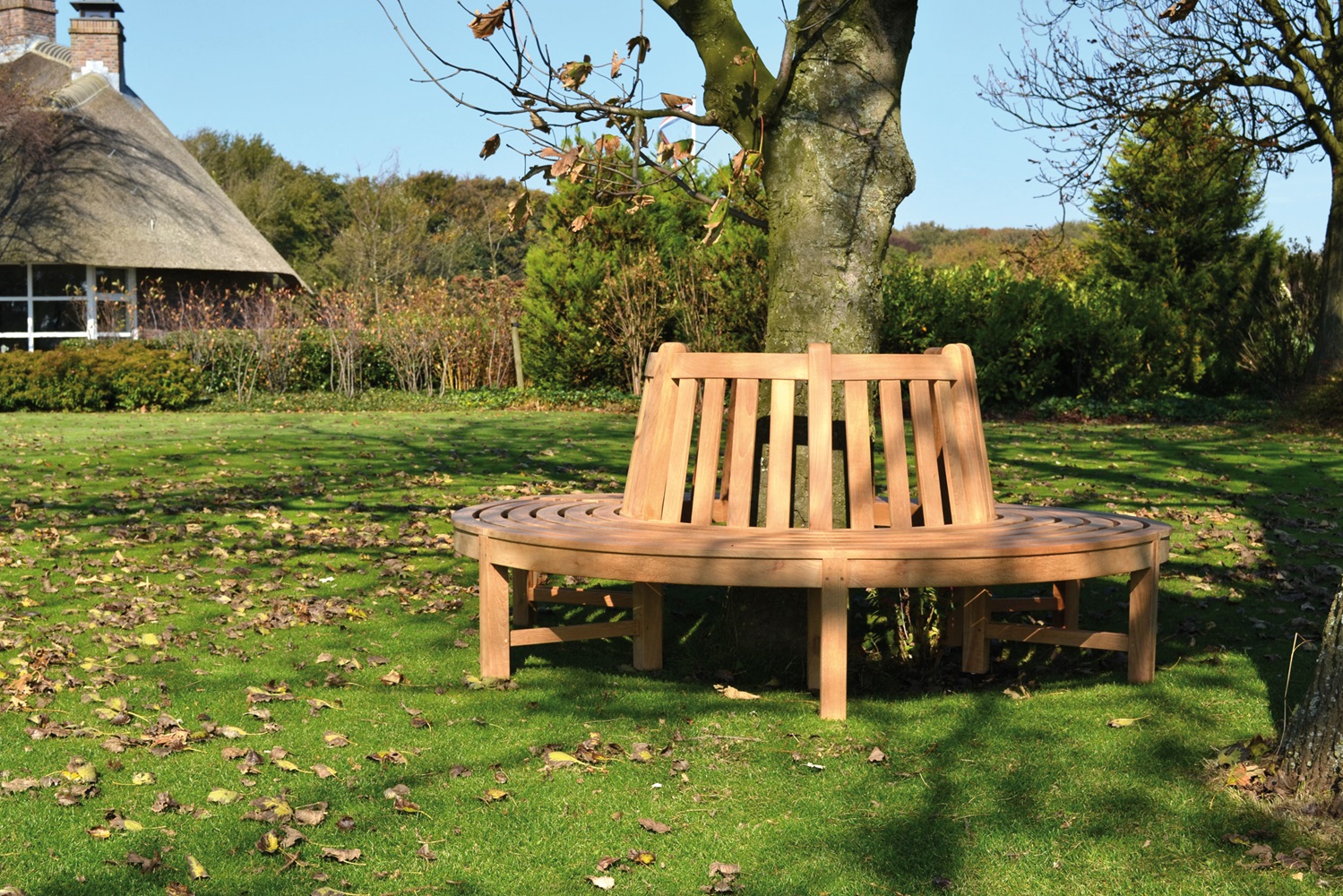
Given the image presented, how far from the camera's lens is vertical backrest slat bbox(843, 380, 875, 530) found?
14.6ft

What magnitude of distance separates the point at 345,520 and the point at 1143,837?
559 cm

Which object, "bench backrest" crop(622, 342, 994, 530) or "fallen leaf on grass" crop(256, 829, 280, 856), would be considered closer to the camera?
"fallen leaf on grass" crop(256, 829, 280, 856)

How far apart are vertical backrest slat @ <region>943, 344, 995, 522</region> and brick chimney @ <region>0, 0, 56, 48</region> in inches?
1298

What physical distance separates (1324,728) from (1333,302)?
1395 centimetres

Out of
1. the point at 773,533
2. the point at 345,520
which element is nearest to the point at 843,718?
the point at 773,533

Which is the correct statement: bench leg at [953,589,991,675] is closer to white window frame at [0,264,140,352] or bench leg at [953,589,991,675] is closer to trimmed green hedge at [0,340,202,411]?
trimmed green hedge at [0,340,202,411]

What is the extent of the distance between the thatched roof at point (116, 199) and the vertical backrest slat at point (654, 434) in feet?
77.0

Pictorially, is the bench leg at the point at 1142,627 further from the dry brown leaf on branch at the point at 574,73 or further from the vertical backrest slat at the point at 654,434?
the dry brown leaf on branch at the point at 574,73

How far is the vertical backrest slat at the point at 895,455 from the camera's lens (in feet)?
14.4

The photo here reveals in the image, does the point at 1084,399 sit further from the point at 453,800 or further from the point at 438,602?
the point at 453,800

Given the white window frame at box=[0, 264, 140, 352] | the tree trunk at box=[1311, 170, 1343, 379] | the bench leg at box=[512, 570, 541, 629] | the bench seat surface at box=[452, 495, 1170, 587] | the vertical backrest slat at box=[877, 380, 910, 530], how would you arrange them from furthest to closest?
the white window frame at box=[0, 264, 140, 352] < the tree trunk at box=[1311, 170, 1343, 379] < the bench leg at box=[512, 570, 541, 629] < the vertical backrest slat at box=[877, 380, 910, 530] < the bench seat surface at box=[452, 495, 1170, 587]

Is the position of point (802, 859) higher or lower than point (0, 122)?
lower

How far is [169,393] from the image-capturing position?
18.5 m

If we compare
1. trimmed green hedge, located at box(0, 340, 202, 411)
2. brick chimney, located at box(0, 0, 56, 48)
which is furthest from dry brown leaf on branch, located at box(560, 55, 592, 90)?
brick chimney, located at box(0, 0, 56, 48)
